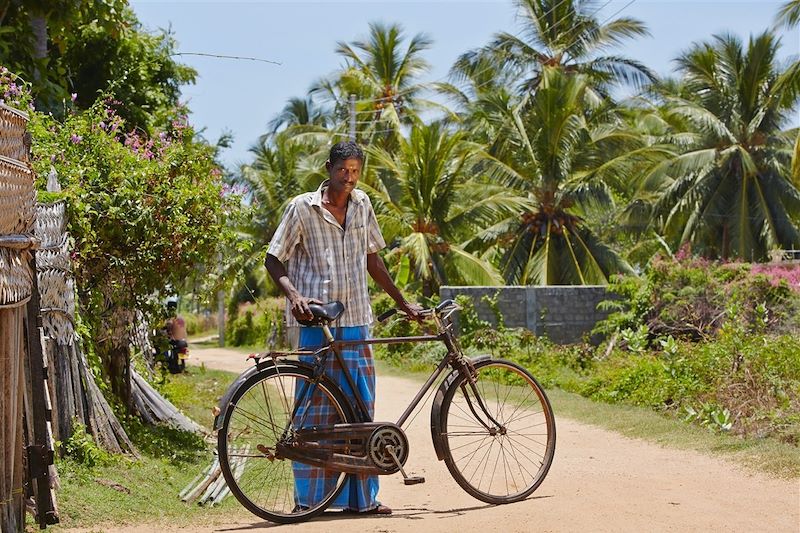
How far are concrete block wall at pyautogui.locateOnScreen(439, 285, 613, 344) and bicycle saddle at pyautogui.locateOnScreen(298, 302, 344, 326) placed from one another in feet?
46.6

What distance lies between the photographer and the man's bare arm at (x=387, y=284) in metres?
6.27

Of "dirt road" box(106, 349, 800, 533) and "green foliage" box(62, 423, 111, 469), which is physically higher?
"green foliage" box(62, 423, 111, 469)

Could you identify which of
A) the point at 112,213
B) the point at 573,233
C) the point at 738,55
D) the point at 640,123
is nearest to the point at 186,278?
the point at 112,213

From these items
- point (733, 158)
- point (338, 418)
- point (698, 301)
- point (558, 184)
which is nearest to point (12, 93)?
point (338, 418)

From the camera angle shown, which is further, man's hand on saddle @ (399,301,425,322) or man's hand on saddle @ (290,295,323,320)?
man's hand on saddle @ (399,301,425,322)

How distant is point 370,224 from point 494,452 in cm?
163

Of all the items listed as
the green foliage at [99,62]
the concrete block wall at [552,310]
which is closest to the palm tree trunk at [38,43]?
the green foliage at [99,62]

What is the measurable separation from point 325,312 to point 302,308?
13cm

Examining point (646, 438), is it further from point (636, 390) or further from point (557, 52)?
point (557, 52)

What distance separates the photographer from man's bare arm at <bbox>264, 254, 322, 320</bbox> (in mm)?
5754

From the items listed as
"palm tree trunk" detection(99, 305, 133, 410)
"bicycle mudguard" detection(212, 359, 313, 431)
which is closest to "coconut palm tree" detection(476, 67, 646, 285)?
"palm tree trunk" detection(99, 305, 133, 410)

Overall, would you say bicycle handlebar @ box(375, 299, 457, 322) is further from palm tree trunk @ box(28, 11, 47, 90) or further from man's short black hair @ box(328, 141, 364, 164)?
palm tree trunk @ box(28, 11, 47, 90)

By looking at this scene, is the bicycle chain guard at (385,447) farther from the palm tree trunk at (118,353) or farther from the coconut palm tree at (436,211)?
the coconut palm tree at (436,211)

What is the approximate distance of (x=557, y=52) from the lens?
3409 centimetres
